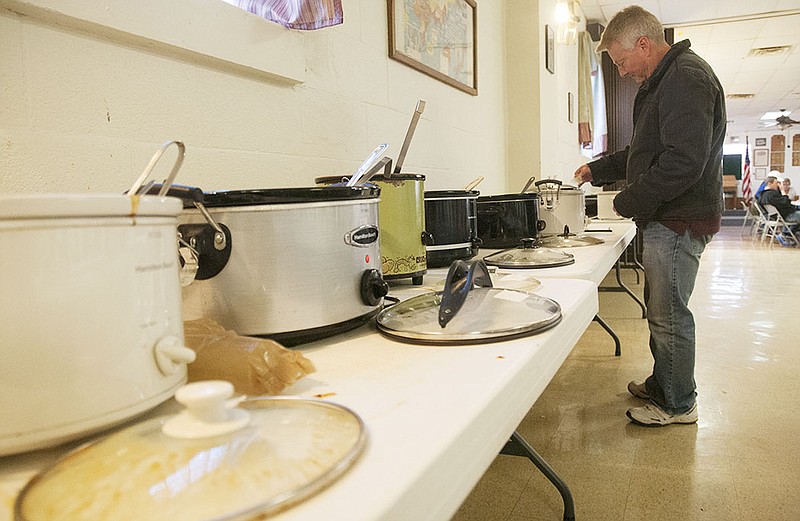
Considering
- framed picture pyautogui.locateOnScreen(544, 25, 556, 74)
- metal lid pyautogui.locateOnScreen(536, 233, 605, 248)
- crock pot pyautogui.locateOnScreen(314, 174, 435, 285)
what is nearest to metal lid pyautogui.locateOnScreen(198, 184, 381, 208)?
crock pot pyautogui.locateOnScreen(314, 174, 435, 285)

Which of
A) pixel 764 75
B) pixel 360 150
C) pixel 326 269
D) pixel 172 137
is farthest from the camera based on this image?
pixel 764 75

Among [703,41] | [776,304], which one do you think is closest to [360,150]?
[776,304]

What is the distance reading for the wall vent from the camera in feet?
23.2

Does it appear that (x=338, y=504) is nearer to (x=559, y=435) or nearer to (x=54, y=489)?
(x=54, y=489)

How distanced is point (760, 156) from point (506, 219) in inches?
656

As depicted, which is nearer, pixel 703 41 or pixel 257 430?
pixel 257 430

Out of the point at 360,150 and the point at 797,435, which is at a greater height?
the point at 360,150

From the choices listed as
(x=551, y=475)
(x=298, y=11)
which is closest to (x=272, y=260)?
(x=298, y=11)

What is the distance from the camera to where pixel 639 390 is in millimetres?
2369

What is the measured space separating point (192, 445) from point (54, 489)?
0.09 metres

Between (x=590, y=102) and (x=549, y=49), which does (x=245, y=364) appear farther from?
(x=590, y=102)

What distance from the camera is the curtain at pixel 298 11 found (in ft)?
3.77

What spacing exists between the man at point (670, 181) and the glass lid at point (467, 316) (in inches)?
48.1

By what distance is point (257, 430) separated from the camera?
1.39 feet
